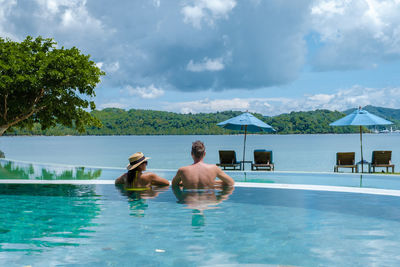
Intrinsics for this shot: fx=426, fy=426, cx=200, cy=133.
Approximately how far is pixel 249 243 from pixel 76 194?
5.48 m

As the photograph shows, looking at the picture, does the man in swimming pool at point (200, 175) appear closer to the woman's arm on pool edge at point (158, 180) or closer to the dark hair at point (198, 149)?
the dark hair at point (198, 149)

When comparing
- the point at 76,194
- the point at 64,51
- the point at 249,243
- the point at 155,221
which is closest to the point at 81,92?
the point at 64,51

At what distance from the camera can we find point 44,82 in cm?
2020

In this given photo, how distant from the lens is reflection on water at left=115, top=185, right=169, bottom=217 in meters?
7.41

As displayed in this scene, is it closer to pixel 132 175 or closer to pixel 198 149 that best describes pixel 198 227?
pixel 198 149

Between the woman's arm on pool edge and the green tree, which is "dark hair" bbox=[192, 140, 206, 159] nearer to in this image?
the woman's arm on pool edge

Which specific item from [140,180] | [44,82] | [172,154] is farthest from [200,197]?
[172,154]

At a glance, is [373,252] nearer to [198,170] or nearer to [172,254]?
[172,254]

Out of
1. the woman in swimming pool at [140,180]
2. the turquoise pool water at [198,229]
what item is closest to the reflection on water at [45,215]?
the turquoise pool water at [198,229]

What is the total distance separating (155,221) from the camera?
6617mm

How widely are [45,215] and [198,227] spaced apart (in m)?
2.81

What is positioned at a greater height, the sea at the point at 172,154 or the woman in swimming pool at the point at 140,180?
the sea at the point at 172,154

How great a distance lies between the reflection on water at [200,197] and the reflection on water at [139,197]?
2.05 ft

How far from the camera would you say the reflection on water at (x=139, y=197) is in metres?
7.41
